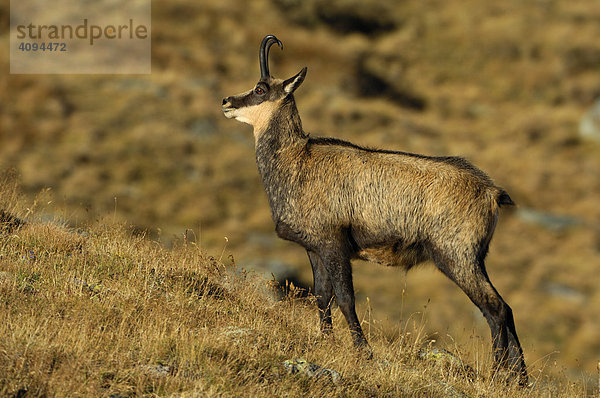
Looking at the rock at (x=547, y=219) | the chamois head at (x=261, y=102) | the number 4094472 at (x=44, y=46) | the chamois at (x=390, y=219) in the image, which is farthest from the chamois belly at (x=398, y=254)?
the number 4094472 at (x=44, y=46)

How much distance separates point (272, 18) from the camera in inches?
1871

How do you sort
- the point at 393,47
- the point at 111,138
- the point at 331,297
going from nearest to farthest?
the point at 331,297, the point at 111,138, the point at 393,47

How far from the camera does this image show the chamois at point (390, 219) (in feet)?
26.2

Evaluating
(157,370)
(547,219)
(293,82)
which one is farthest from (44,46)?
(157,370)

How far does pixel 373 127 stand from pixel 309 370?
32.6m

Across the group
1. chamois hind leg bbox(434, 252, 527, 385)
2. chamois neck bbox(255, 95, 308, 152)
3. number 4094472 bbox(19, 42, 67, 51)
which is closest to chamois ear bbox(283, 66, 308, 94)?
chamois neck bbox(255, 95, 308, 152)

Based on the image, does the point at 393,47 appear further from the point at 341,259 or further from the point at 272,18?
the point at 341,259

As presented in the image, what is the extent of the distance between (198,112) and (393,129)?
11233mm

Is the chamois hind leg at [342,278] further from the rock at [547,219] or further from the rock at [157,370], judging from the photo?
the rock at [547,219]

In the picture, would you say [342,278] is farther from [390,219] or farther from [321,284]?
[390,219]

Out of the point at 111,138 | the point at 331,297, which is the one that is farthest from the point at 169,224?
the point at 331,297

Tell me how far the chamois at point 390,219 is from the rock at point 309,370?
4.23 ft

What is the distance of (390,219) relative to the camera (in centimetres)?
809

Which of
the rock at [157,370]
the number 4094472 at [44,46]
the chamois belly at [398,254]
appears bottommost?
the rock at [157,370]
